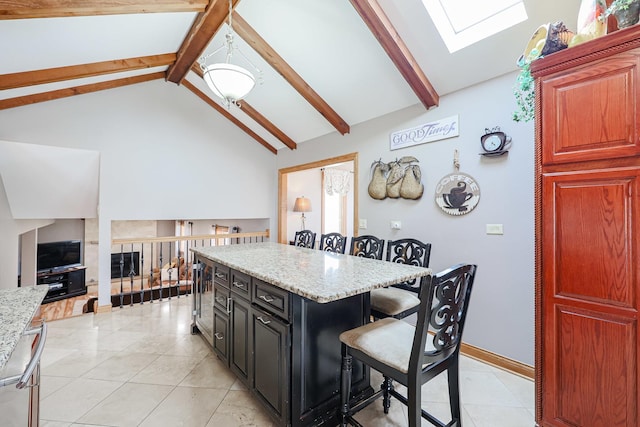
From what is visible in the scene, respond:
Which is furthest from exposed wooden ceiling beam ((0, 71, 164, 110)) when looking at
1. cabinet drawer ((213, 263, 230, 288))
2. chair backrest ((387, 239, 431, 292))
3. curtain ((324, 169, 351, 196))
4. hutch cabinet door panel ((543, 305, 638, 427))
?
hutch cabinet door panel ((543, 305, 638, 427))

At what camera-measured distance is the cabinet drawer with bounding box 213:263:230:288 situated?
2.08 m

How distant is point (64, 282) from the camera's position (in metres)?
5.97

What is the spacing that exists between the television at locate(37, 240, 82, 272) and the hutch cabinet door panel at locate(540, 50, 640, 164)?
8297mm

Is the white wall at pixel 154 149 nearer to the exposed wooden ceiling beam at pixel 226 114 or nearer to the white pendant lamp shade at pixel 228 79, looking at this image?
the exposed wooden ceiling beam at pixel 226 114

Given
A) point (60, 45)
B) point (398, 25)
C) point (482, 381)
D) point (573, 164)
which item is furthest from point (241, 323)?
point (60, 45)

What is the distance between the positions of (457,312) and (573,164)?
3.06 ft

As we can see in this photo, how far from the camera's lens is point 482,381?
2.16 m

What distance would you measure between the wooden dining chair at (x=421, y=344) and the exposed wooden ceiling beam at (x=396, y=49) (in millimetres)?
1990

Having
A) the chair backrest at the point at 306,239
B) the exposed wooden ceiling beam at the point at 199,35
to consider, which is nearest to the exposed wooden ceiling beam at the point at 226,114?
the exposed wooden ceiling beam at the point at 199,35

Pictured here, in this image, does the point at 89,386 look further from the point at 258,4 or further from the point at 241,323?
the point at 258,4

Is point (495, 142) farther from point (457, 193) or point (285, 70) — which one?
point (285, 70)

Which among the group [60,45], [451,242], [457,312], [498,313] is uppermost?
[60,45]

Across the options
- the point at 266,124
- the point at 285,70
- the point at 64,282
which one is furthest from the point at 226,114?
the point at 64,282

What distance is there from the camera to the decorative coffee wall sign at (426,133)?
2705 millimetres
